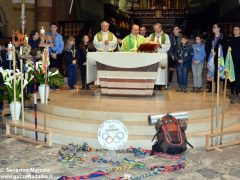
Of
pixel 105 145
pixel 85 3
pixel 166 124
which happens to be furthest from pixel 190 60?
pixel 85 3

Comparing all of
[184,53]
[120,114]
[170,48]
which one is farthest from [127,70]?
[170,48]

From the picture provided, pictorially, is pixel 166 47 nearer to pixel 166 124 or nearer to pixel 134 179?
pixel 166 124

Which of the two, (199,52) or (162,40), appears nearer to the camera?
(199,52)

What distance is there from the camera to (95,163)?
208 inches

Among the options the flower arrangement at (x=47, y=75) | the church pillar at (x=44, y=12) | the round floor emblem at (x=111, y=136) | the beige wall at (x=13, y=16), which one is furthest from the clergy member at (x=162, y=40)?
the beige wall at (x=13, y=16)

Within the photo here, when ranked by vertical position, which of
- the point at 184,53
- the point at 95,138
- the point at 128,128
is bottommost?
the point at 95,138

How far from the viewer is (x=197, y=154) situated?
570cm

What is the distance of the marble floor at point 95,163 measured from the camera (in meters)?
4.87

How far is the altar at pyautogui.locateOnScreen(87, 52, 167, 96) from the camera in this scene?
7359 millimetres

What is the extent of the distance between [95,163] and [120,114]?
52.3 inches

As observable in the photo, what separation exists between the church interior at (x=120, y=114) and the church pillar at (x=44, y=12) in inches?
190

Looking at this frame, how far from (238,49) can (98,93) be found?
9.72 ft

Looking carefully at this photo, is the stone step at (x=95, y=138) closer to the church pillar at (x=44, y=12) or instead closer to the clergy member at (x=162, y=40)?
the clergy member at (x=162, y=40)

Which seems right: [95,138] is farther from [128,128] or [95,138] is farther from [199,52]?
[199,52]
